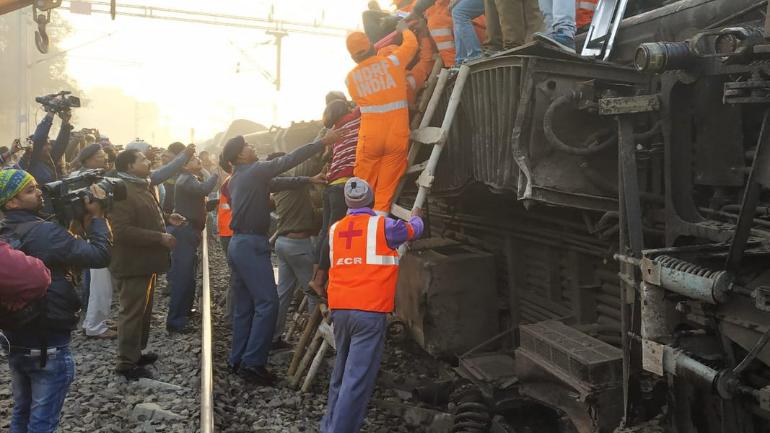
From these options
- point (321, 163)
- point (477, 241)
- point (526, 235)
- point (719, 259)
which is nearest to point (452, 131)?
point (526, 235)

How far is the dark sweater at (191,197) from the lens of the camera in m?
6.96

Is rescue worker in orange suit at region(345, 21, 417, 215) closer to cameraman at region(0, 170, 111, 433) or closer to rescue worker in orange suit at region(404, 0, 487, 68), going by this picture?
rescue worker in orange suit at region(404, 0, 487, 68)

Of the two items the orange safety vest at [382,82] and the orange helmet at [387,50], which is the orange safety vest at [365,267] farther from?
the orange helmet at [387,50]

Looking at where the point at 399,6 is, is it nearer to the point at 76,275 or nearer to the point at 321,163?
the point at 321,163

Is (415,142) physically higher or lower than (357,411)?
higher

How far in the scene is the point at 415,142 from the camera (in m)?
4.86

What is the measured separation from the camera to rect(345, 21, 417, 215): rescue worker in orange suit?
4730 millimetres

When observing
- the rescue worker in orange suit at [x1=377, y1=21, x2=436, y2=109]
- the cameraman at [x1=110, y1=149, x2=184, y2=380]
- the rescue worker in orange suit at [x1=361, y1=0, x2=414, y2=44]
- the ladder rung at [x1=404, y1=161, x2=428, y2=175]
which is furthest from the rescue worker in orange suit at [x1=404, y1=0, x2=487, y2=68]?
the cameraman at [x1=110, y1=149, x2=184, y2=380]

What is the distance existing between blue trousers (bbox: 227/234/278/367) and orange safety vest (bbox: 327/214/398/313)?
4.98ft

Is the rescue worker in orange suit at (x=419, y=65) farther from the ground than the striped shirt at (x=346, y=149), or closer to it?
farther from the ground

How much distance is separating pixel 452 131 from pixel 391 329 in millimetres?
2703

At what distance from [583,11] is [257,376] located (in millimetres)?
4140

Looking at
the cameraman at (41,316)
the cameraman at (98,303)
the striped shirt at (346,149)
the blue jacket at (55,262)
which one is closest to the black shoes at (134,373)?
the cameraman at (98,303)

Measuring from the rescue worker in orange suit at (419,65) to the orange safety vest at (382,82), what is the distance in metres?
0.18
